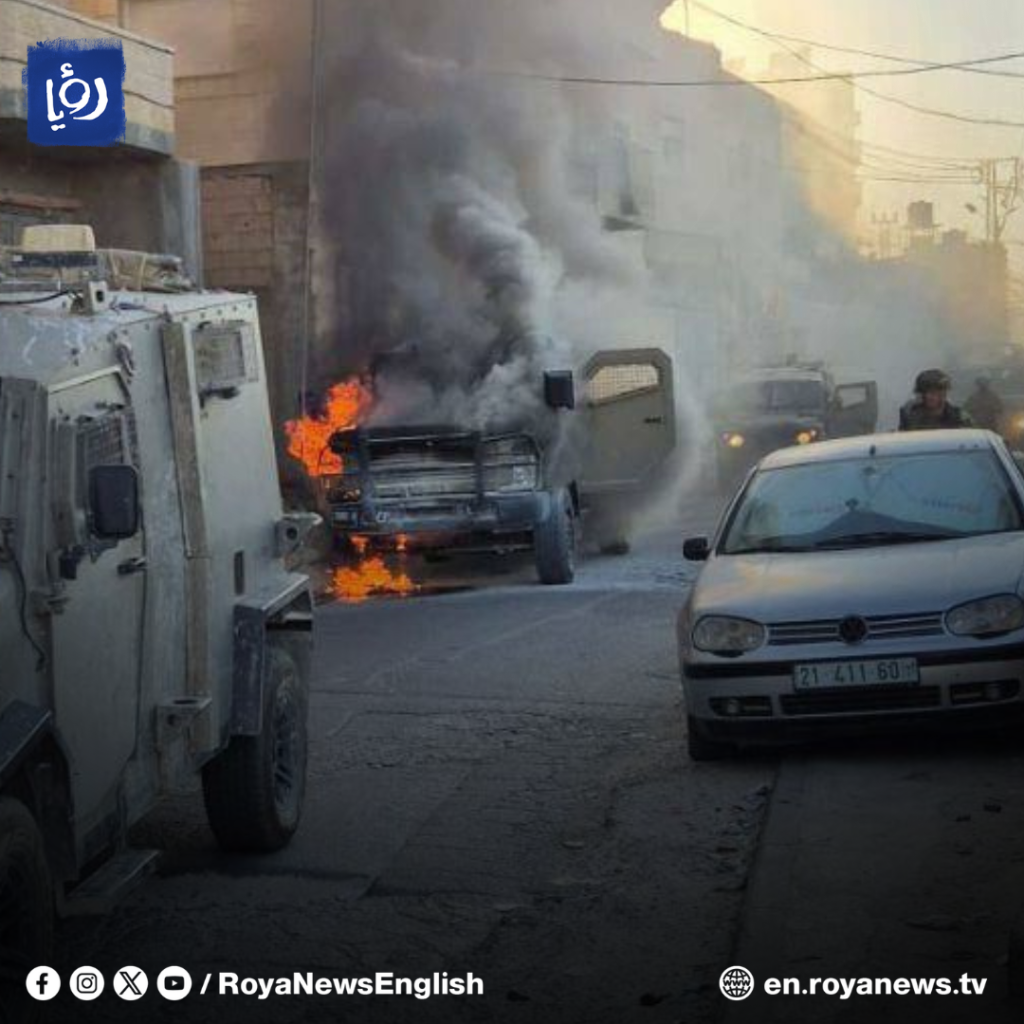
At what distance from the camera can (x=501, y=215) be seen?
72.5ft

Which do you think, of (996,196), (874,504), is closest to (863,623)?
(874,504)

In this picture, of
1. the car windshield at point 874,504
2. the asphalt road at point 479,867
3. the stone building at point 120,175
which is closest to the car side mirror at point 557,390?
the asphalt road at point 479,867

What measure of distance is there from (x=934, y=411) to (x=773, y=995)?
25.1ft

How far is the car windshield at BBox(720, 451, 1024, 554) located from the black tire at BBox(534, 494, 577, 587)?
21.3ft

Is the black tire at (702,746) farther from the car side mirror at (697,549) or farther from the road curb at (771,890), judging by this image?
the car side mirror at (697,549)

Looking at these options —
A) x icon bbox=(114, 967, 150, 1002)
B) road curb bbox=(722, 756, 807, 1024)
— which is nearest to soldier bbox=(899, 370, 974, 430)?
road curb bbox=(722, 756, 807, 1024)

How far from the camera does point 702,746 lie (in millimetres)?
7660

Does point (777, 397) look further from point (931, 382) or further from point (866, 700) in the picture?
point (866, 700)

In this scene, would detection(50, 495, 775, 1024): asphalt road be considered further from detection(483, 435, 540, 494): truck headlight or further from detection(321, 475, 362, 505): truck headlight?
detection(321, 475, 362, 505): truck headlight

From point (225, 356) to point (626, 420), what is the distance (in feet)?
38.2

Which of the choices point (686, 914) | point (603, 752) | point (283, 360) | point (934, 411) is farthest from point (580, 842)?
point (283, 360)

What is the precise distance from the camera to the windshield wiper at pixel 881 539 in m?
7.95

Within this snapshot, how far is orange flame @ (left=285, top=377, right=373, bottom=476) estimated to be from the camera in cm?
1677

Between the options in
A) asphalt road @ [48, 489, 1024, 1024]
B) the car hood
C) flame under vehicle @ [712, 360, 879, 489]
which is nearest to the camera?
asphalt road @ [48, 489, 1024, 1024]
